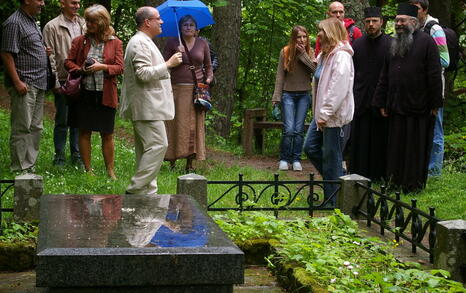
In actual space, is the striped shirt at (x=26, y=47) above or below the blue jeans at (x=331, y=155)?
above

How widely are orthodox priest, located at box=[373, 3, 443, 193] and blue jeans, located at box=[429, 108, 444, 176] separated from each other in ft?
3.28

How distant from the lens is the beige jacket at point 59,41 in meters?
10.8

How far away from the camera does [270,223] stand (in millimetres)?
7383

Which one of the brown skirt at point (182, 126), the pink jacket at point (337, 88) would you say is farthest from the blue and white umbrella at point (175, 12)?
the pink jacket at point (337, 88)

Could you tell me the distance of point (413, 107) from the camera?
10211 millimetres

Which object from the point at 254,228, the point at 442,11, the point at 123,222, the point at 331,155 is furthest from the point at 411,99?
the point at 442,11

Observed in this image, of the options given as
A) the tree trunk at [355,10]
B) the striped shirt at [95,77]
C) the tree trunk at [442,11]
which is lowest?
the striped shirt at [95,77]

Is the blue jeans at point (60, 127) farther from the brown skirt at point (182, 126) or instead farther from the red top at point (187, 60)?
the red top at point (187, 60)

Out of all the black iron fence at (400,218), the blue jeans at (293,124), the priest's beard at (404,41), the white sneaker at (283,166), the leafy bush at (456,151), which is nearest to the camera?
the black iron fence at (400,218)

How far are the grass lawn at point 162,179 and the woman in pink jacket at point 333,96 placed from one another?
2.00ft

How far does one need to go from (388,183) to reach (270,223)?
10.8 feet

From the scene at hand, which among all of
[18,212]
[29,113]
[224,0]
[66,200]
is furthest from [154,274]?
[224,0]

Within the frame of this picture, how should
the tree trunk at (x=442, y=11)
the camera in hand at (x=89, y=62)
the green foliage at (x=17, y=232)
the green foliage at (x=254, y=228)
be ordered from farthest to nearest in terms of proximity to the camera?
the tree trunk at (x=442, y=11), the camera in hand at (x=89, y=62), the green foliage at (x=254, y=228), the green foliage at (x=17, y=232)

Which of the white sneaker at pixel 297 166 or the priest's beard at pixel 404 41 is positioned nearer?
the priest's beard at pixel 404 41
